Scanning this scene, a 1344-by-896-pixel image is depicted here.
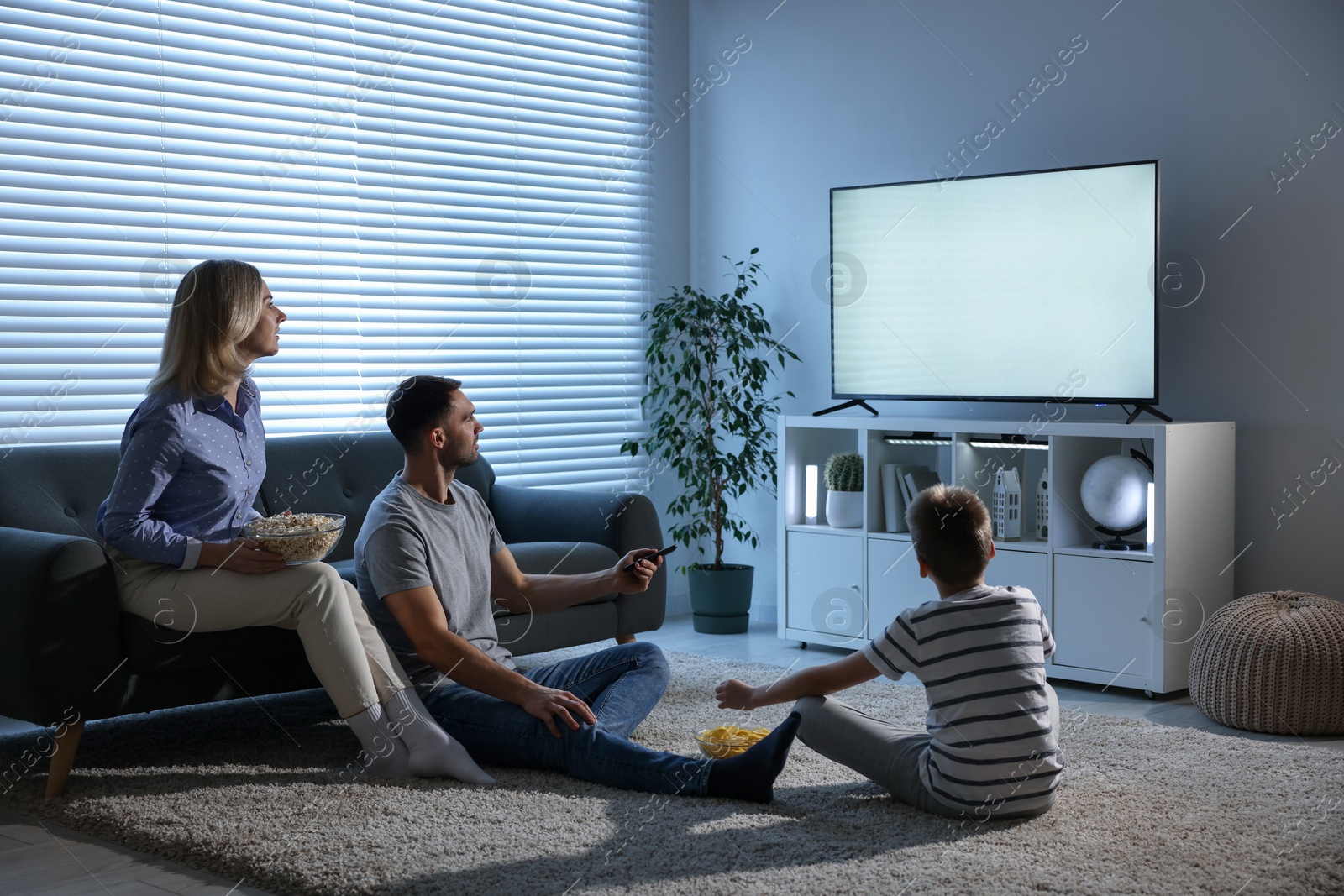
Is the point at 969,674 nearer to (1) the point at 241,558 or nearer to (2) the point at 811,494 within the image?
(1) the point at 241,558

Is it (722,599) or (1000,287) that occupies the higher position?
(1000,287)

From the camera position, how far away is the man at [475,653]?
108 inches

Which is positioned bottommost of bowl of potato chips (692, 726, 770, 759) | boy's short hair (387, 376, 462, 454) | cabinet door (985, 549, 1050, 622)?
bowl of potato chips (692, 726, 770, 759)

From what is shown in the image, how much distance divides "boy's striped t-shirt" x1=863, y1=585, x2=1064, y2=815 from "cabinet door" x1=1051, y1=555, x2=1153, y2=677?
1.61 m

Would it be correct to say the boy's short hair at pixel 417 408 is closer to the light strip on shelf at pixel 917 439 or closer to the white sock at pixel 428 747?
the white sock at pixel 428 747

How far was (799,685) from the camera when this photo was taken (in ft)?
8.66

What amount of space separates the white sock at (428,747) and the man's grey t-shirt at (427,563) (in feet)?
0.41

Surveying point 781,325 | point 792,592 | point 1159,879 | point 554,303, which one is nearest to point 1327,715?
point 1159,879

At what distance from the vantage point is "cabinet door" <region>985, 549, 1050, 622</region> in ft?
13.8

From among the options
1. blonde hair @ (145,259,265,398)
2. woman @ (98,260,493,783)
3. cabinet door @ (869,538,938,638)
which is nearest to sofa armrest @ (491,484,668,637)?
cabinet door @ (869,538,938,638)

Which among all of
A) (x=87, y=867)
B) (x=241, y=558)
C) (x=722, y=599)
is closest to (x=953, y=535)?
(x=241, y=558)

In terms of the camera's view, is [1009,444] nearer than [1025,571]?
No

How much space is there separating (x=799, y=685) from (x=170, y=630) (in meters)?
1.49

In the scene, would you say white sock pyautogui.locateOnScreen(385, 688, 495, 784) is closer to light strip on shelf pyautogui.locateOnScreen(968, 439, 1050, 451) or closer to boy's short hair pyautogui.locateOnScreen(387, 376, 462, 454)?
boy's short hair pyautogui.locateOnScreen(387, 376, 462, 454)
